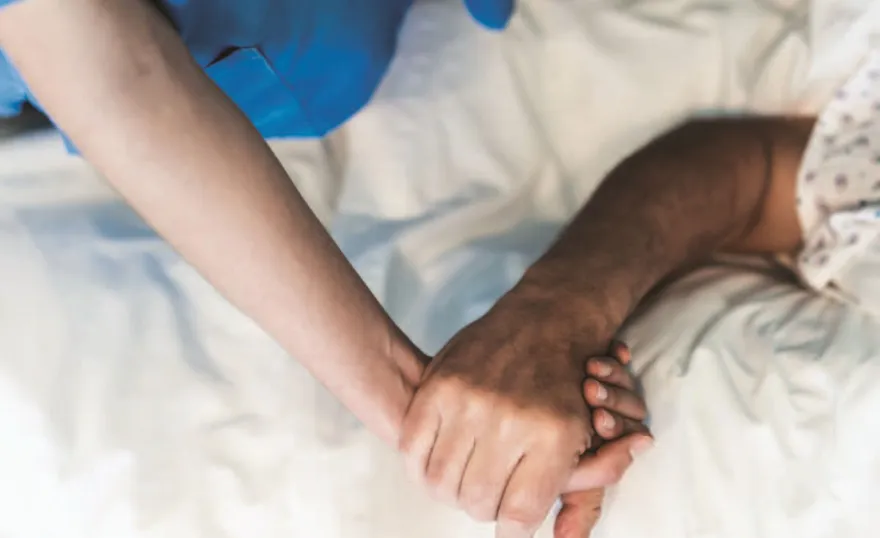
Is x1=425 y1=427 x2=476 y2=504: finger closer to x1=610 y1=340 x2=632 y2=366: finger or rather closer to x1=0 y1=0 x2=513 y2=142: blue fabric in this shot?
x1=610 y1=340 x2=632 y2=366: finger

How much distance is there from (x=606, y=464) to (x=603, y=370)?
8cm

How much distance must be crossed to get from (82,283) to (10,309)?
0.06 m

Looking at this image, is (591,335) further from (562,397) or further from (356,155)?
(356,155)

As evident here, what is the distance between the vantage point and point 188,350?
0.75 metres

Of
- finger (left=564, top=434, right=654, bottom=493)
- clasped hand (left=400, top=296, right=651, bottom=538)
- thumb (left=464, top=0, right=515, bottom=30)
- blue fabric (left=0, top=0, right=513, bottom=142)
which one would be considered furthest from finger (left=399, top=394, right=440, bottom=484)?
thumb (left=464, top=0, right=515, bottom=30)

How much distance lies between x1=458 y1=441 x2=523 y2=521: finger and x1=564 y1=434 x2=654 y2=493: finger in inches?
2.1

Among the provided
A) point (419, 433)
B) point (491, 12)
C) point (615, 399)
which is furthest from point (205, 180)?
point (491, 12)

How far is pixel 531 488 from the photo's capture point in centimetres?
65

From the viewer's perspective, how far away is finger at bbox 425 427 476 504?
2.15ft

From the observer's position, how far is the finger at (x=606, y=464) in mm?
664

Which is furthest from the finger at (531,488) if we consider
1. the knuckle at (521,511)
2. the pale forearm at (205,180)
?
the pale forearm at (205,180)

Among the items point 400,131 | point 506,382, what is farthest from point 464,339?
point 400,131

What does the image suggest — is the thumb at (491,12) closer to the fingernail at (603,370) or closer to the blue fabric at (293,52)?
the blue fabric at (293,52)

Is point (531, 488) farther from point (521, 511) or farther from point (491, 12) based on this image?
point (491, 12)
